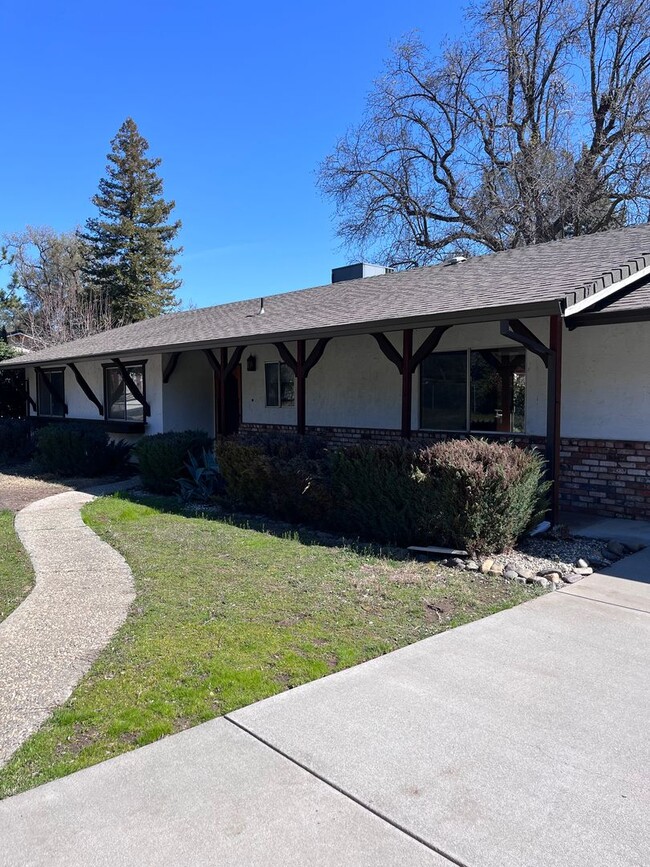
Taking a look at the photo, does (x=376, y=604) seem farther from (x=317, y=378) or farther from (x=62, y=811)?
(x=317, y=378)

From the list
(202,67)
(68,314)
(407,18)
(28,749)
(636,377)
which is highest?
(407,18)

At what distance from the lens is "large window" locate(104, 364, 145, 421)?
16.4 metres

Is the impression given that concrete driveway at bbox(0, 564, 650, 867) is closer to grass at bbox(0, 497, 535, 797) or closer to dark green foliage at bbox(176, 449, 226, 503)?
grass at bbox(0, 497, 535, 797)

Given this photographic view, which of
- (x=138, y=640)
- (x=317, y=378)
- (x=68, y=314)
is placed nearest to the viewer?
(x=138, y=640)

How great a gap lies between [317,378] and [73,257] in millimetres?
33271

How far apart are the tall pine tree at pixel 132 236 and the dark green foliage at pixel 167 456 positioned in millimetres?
27301

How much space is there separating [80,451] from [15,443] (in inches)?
199

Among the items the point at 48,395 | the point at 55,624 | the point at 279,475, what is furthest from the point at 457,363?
→ the point at 48,395

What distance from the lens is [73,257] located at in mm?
41312

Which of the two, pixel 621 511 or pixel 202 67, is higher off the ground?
pixel 202 67

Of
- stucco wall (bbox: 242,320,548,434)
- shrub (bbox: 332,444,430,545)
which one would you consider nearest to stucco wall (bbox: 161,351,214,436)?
stucco wall (bbox: 242,320,548,434)

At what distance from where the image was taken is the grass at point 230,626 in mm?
3398

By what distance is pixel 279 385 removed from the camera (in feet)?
48.3

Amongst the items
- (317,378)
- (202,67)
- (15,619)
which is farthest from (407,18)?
(15,619)
